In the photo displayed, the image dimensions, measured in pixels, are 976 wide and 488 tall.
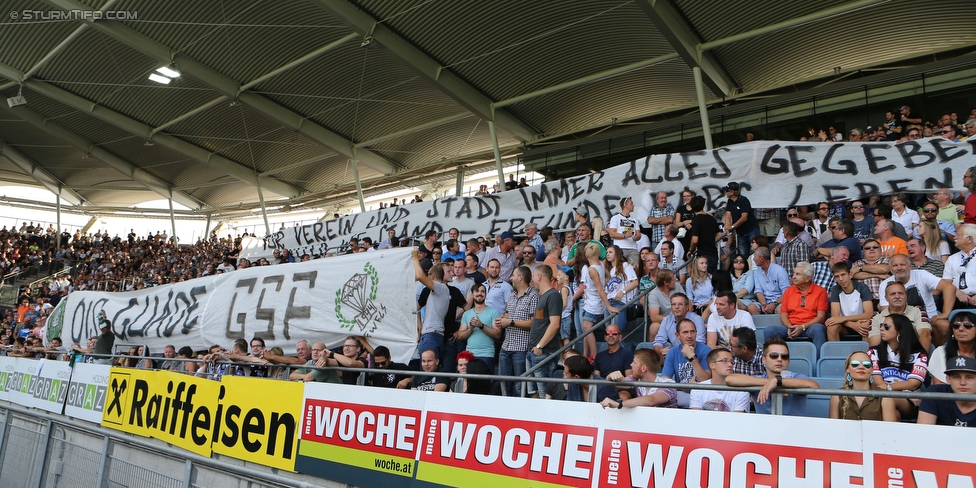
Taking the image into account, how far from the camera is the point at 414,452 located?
6.62 m

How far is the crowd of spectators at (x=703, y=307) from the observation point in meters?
5.47

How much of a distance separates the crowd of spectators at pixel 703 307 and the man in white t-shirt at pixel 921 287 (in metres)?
0.02

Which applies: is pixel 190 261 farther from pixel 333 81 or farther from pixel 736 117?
pixel 736 117

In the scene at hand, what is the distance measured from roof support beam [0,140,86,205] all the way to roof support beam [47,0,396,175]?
55.2 feet

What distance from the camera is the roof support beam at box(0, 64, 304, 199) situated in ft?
79.1

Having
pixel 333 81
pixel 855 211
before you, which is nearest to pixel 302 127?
pixel 333 81

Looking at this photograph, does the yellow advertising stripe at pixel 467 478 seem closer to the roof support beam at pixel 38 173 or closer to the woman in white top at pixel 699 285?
the woman in white top at pixel 699 285

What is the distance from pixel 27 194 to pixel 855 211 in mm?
46815

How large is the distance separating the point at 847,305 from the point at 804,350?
0.77 metres

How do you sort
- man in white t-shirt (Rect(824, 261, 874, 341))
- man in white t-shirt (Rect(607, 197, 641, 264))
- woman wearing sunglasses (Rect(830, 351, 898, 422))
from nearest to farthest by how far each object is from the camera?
woman wearing sunglasses (Rect(830, 351, 898, 422)) < man in white t-shirt (Rect(824, 261, 874, 341)) < man in white t-shirt (Rect(607, 197, 641, 264))

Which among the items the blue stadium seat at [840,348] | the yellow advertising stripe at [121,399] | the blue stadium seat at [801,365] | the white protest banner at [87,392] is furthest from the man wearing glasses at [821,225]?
the white protest banner at [87,392]

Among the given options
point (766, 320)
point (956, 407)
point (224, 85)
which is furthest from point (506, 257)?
point (224, 85)

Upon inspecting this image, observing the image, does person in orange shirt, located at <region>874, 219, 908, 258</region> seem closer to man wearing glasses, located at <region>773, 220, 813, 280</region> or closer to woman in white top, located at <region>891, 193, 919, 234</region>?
man wearing glasses, located at <region>773, 220, 813, 280</region>

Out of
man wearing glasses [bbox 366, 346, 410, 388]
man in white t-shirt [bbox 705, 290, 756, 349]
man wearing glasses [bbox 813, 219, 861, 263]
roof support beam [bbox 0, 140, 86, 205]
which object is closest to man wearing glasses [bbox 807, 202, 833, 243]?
man wearing glasses [bbox 813, 219, 861, 263]
